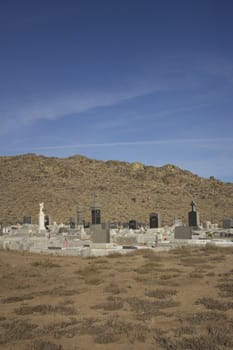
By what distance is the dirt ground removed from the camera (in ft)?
17.5

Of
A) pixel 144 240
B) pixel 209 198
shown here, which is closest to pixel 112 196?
pixel 209 198

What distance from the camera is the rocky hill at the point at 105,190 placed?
199ft

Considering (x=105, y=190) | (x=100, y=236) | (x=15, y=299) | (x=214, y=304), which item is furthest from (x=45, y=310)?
(x=105, y=190)

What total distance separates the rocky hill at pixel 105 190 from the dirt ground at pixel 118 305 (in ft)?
139

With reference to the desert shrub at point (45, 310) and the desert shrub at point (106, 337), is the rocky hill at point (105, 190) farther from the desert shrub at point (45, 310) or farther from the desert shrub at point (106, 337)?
the desert shrub at point (106, 337)

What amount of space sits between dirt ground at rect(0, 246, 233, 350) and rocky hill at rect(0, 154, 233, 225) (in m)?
42.5

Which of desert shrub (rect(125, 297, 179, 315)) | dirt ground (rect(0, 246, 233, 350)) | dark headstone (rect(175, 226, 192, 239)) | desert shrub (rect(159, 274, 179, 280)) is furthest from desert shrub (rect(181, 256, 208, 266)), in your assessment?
dark headstone (rect(175, 226, 192, 239))

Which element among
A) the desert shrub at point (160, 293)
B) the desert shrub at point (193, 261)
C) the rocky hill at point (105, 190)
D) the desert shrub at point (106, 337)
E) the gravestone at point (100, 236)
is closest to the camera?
the desert shrub at point (106, 337)

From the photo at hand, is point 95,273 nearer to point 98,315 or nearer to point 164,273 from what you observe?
point 164,273

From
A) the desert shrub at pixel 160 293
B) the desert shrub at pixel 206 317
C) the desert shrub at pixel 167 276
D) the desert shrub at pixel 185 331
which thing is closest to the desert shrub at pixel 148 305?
the desert shrub at pixel 160 293

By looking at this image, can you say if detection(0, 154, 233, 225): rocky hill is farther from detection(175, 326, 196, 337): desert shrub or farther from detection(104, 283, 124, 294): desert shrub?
detection(175, 326, 196, 337): desert shrub

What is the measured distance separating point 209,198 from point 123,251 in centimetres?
5976

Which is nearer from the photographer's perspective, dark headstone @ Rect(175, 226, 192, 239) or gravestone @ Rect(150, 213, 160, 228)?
dark headstone @ Rect(175, 226, 192, 239)

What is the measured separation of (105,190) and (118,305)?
65.6 m
